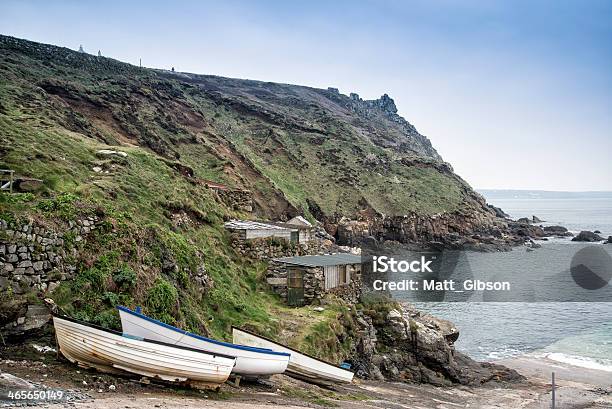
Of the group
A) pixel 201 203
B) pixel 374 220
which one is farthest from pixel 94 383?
pixel 374 220

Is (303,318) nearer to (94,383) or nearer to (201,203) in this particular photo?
(201,203)

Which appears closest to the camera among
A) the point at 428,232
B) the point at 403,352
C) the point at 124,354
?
the point at 124,354

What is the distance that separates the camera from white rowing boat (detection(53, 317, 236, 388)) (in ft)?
38.0

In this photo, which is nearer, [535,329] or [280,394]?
[280,394]

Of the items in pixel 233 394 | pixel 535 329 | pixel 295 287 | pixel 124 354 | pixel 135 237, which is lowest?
pixel 535 329

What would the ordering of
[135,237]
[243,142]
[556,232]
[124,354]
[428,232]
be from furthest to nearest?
[556,232], [243,142], [428,232], [135,237], [124,354]

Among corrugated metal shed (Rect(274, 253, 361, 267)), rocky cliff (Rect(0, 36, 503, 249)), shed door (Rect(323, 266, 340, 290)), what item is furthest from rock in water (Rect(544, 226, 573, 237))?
shed door (Rect(323, 266, 340, 290))

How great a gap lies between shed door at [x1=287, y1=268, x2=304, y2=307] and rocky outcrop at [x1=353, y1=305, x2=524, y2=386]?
3.04 m

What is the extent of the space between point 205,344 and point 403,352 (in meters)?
14.6

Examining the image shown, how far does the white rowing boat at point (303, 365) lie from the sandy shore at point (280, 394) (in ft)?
1.41

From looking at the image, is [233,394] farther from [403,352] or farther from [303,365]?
[403,352]

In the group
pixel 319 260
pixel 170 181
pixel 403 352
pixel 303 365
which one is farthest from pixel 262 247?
pixel 303 365

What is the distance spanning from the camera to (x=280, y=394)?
1476 cm

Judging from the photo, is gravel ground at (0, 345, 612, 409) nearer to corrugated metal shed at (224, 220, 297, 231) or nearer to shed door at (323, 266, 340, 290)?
shed door at (323, 266, 340, 290)
